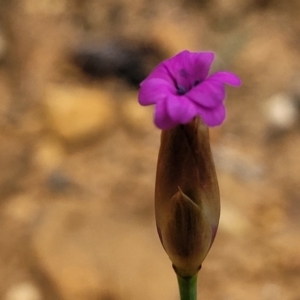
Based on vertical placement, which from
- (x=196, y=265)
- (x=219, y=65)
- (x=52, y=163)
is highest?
(x=219, y=65)

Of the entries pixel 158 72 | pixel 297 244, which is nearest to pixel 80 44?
pixel 297 244

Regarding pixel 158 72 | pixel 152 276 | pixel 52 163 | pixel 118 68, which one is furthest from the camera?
pixel 118 68

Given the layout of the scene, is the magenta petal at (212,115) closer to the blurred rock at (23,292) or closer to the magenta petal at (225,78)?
the magenta petal at (225,78)

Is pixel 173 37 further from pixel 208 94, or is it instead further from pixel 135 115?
pixel 208 94

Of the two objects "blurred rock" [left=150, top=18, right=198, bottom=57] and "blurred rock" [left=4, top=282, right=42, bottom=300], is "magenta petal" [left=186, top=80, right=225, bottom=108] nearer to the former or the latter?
"blurred rock" [left=4, top=282, right=42, bottom=300]

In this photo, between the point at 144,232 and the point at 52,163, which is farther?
the point at 52,163

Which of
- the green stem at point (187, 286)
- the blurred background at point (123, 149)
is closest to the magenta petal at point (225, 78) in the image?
the green stem at point (187, 286)

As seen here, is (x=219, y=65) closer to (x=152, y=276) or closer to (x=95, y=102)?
(x=95, y=102)
